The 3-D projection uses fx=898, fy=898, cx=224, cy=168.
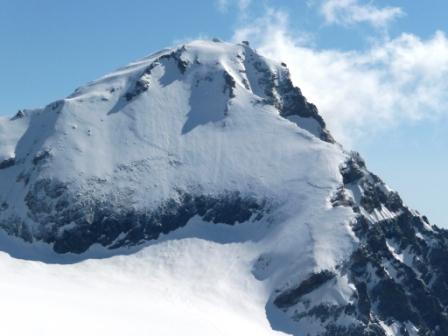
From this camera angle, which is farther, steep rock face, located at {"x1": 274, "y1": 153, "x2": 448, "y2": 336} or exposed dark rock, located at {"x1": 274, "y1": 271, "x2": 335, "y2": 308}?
exposed dark rock, located at {"x1": 274, "y1": 271, "x2": 335, "y2": 308}

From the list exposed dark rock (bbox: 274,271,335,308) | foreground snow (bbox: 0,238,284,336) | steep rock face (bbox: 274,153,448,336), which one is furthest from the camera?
exposed dark rock (bbox: 274,271,335,308)

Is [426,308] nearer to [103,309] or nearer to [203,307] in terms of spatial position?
[203,307]

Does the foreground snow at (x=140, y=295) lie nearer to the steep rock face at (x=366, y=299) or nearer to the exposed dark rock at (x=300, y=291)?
the exposed dark rock at (x=300, y=291)

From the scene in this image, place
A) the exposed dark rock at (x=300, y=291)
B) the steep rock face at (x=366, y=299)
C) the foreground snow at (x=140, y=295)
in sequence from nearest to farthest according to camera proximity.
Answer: the foreground snow at (x=140, y=295) < the steep rock face at (x=366, y=299) < the exposed dark rock at (x=300, y=291)

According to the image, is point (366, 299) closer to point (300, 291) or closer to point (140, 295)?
point (300, 291)

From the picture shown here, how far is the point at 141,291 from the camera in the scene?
18200 cm

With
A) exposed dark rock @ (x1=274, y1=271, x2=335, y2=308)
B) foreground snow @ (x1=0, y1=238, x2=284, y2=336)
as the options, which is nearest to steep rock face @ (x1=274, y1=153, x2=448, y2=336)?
exposed dark rock @ (x1=274, y1=271, x2=335, y2=308)

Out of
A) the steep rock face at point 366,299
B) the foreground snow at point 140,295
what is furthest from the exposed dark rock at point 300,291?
the foreground snow at point 140,295

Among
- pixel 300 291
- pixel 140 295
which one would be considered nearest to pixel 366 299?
pixel 300 291

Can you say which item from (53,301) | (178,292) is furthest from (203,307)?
(53,301)

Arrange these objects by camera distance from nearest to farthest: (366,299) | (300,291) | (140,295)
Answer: (140,295) → (300,291) → (366,299)

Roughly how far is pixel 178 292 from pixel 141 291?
768 centimetres

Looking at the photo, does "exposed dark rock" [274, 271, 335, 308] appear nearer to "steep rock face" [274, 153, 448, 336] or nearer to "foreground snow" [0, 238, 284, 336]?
"steep rock face" [274, 153, 448, 336]

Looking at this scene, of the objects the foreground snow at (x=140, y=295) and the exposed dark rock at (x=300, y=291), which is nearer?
the foreground snow at (x=140, y=295)
